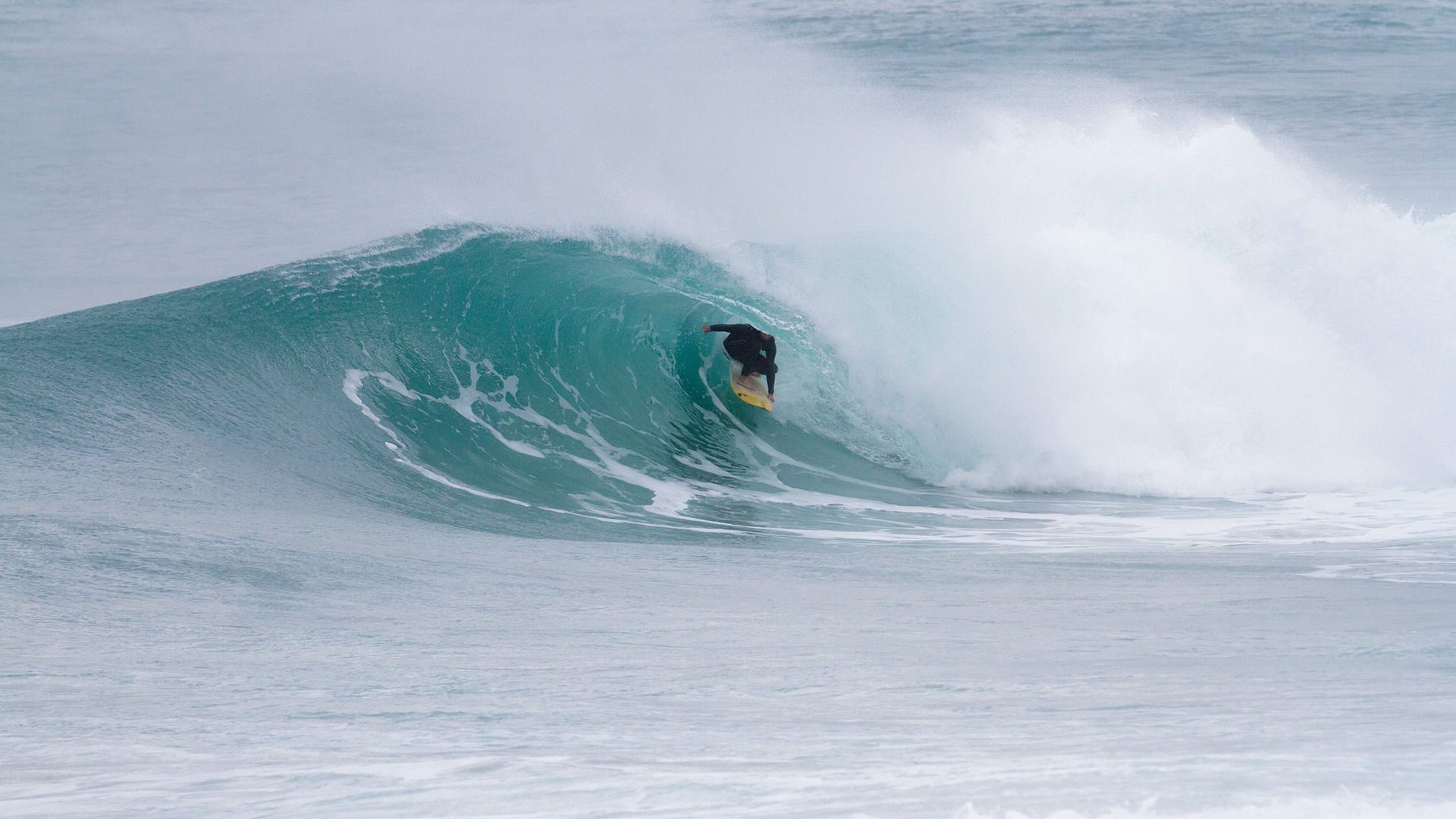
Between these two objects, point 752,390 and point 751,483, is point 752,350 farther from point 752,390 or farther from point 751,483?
point 751,483

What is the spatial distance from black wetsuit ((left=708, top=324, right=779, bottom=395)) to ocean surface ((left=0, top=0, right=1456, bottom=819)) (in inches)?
13.9

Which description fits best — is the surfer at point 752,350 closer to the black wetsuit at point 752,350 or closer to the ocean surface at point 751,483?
the black wetsuit at point 752,350

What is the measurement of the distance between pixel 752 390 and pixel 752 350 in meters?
0.37

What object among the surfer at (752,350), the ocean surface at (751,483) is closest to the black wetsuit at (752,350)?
the surfer at (752,350)

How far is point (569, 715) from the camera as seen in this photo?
2.94 m

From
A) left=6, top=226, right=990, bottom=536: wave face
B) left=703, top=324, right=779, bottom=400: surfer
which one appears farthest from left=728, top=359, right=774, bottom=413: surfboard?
left=6, top=226, right=990, bottom=536: wave face

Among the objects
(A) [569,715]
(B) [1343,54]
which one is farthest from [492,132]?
(B) [1343,54]

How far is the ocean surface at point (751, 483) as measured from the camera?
8.68 feet

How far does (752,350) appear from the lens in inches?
355

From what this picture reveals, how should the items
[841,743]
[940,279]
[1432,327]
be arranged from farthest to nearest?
[940,279]
[1432,327]
[841,743]

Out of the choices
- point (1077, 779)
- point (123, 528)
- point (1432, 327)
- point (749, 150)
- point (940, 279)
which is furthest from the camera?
point (749, 150)

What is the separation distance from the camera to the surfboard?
891 cm

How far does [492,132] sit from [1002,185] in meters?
14.7

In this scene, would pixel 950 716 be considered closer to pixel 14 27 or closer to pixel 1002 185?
pixel 1002 185
